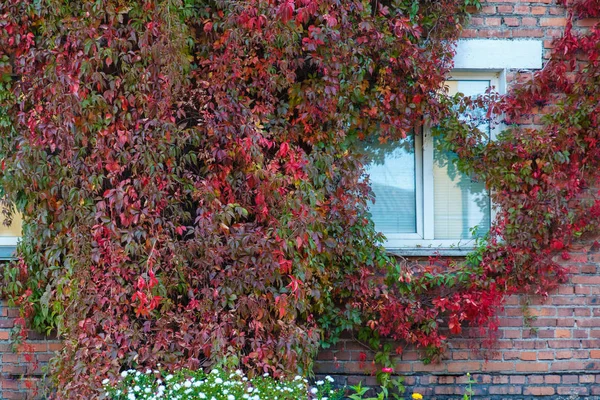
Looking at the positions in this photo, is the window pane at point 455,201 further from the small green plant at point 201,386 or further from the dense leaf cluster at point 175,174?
the small green plant at point 201,386

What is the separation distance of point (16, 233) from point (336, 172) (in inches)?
99.1

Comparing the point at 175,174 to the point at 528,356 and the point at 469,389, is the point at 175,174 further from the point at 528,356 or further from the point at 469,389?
the point at 528,356

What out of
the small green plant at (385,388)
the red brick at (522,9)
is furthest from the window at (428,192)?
the small green plant at (385,388)

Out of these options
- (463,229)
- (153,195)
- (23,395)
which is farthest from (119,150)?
(463,229)

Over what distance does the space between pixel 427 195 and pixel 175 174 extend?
6.62ft

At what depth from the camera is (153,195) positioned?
359 cm

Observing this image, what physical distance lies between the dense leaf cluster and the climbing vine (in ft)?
0.05

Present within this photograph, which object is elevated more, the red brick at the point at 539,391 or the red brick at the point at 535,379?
the red brick at the point at 535,379

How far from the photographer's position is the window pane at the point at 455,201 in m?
4.68

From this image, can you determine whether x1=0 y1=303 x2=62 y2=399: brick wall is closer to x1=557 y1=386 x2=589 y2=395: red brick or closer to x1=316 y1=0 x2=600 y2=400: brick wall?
x1=316 y1=0 x2=600 y2=400: brick wall

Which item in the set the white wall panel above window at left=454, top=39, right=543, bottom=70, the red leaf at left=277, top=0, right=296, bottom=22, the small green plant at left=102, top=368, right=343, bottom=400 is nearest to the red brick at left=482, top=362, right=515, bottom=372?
the small green plant at left=102, top=368, right=343, bottom=400

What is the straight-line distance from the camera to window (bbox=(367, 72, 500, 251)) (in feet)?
15.3

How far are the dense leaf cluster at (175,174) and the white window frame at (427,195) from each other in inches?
31.3

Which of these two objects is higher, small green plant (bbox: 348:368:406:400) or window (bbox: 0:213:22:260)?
window (bbox: 0:213:22:260)
